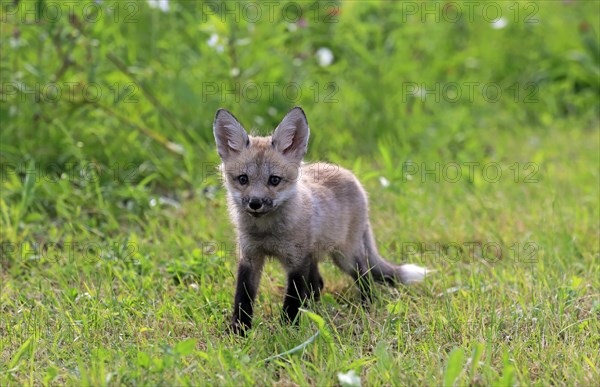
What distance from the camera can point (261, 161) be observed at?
428cm

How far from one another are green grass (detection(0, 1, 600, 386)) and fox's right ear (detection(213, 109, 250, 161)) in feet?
2.61

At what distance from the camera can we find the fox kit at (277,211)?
4.25 m

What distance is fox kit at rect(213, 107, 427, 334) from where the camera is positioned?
14.0ft

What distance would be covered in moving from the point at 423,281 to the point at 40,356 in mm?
2142

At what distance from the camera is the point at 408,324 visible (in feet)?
13.6

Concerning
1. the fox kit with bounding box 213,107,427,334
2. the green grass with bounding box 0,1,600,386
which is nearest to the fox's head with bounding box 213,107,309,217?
the fox kit with bounding box 213,107,427,334

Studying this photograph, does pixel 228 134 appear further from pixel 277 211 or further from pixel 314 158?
pixel 314 158

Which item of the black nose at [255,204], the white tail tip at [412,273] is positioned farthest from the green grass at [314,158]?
the black nose at [255,204]

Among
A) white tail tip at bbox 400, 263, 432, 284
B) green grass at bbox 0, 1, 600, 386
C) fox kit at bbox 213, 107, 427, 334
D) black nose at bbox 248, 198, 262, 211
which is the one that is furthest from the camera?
white tail tip at bbox 400, 263, 432, 284

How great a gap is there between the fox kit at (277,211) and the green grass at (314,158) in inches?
6.6

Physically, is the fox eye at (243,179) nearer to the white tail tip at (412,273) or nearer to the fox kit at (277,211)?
the fox kit at (277,211)

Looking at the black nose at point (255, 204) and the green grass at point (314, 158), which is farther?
the black nose at point (255, 204)

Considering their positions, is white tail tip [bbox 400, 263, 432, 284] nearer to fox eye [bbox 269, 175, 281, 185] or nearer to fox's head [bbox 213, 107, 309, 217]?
fox's head [bbox 213, 107, 309, 217]

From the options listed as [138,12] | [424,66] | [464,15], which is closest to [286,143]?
[138,12]
